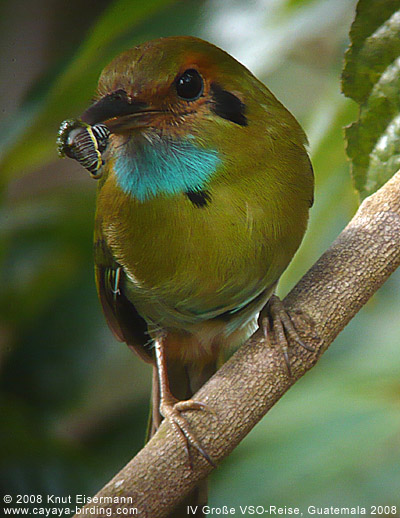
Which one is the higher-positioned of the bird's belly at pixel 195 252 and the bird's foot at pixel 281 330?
the bird's belly at pixel 195 252

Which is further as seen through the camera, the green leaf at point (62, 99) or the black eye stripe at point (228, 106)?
the green leaf at point (62, 99)

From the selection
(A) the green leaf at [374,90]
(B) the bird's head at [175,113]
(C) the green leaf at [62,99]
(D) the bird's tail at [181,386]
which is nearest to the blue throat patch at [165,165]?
(B) the bird's head at [175,113]

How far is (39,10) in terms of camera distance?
883mm

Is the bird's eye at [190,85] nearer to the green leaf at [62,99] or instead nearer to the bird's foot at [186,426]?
the green leaf at [62,99]

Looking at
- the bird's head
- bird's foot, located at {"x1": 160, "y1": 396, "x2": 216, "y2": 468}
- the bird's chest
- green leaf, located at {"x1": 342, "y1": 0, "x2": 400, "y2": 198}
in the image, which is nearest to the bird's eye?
the bird's head

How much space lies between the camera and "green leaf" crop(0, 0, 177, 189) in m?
0.88

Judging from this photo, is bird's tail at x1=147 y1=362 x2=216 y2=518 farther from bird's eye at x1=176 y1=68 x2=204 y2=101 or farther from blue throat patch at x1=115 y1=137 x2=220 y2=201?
bird's eye at x1=176 y1=68 x2=204 y2=101

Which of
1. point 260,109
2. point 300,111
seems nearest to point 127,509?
point 260,109

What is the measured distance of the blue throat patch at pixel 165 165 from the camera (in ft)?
2.52

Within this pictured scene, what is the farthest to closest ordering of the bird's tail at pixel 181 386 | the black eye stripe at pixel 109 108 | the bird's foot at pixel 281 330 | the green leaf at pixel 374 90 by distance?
the bird's tail at pixel 181 386, the green leaf at pixel 374 90, the bird's foot at pixel 281 330, the black eye stripe at pixel 109 108

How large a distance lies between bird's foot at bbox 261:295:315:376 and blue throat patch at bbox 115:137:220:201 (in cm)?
21

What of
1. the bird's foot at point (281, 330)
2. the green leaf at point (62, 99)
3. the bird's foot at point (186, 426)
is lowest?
the bird's foot at point (186, 426)

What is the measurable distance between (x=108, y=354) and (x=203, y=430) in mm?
501

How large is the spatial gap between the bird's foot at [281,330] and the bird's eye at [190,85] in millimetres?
312
